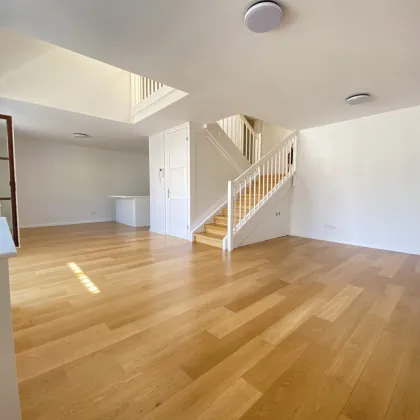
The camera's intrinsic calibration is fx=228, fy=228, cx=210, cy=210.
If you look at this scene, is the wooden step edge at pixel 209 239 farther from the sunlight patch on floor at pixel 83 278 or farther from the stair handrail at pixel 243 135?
the stair handrail at pixel 243 135

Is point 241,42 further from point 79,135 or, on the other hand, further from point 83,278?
point 79,135

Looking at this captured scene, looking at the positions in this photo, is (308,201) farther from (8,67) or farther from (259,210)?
(8,67)

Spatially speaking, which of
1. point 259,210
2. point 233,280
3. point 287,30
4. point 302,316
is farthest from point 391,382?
point 259,210

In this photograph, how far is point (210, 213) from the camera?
17.0 ft

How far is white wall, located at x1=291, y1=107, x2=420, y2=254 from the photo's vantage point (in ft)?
12.5

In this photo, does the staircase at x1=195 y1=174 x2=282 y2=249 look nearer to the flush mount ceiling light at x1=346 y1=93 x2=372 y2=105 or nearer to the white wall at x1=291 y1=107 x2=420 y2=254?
the white wall at x1=291 y1=107 x2=420 y2=254

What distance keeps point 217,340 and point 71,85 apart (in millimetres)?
4528

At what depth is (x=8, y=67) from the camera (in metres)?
3.27

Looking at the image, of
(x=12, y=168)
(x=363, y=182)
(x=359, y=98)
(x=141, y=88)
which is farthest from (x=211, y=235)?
(x=12, y=168)

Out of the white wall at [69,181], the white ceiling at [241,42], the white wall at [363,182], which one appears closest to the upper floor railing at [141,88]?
the white ceiling at [241,42]

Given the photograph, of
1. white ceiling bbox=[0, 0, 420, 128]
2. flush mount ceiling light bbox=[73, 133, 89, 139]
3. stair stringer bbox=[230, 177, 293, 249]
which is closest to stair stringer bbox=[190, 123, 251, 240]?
stair stringer bbox=[230, 177, 293, 249]

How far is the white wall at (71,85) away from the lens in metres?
3.46

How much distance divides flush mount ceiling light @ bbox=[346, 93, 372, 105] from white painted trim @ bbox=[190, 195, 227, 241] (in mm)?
2999

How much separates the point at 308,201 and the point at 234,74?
3.41m
